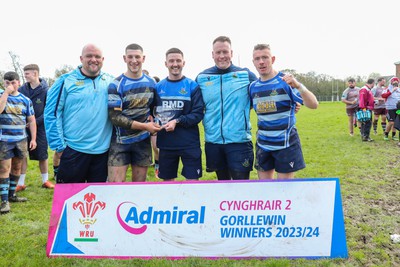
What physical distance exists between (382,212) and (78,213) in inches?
179

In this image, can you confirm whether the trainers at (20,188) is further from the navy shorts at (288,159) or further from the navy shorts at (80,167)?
the navy shorts at (288,159)

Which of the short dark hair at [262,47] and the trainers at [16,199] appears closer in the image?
the short dark hair at [262,47]

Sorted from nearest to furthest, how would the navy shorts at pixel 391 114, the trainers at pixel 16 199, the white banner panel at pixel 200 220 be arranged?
the white banner panel at pixel 200 220 → the trainers at pixel 16 199 → the navy shorts at pixel 391 114

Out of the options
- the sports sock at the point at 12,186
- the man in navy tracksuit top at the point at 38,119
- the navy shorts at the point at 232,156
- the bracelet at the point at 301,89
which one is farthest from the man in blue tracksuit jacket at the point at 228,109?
the man in navy tracksuit top at the point at 38,119

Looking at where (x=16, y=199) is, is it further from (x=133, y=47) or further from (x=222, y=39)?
(x=222, y=39)

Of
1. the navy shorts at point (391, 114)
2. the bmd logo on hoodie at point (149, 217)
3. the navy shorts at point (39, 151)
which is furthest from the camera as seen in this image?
the navy shorts at point (391, 114)

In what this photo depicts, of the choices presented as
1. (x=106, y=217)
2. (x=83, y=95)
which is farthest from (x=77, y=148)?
(x=106, y=217)

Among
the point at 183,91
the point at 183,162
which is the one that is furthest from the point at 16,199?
the point at 183,91

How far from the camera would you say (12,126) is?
548cm

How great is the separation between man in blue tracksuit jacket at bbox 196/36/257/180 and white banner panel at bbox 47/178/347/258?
2.01 ft

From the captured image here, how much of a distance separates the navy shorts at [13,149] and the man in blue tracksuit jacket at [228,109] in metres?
3.63

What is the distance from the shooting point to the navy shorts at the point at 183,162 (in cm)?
407

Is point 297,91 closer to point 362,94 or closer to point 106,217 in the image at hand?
point 106,217

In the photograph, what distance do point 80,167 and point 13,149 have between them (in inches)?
92.4
